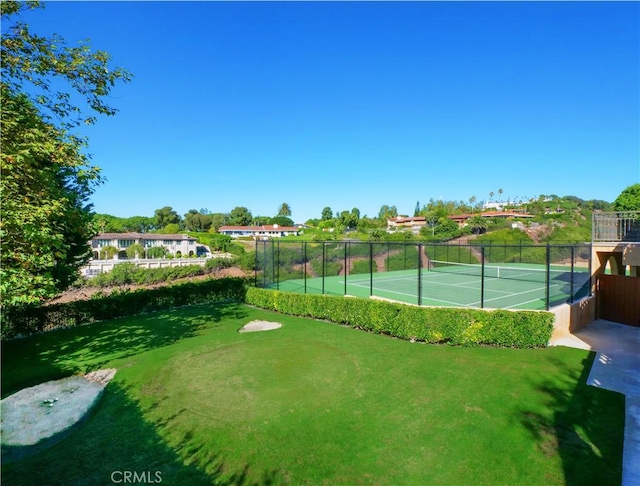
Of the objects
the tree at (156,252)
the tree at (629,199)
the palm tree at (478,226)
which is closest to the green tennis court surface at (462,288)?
the tree at (629,199)

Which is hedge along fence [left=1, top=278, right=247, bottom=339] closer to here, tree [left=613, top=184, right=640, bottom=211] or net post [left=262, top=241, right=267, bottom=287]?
net post [left=262, top=241, right=267, bottom=287]

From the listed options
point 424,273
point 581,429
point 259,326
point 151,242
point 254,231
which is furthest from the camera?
point 254,231

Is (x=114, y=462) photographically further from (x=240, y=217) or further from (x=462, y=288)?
(x=240, y=217)

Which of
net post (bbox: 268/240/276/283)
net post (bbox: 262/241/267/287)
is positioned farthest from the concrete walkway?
net post (bbox: 262/241/267/287)

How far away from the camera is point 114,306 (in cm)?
1305

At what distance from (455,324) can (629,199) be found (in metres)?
37.8

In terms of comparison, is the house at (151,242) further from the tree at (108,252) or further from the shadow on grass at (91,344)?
the shadow on grass at (91,344)

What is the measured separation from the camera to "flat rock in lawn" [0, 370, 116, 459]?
16.1 ft

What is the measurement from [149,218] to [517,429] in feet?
356

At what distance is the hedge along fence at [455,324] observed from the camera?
855cm

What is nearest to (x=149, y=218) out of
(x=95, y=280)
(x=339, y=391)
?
→ (x=95, y=280)

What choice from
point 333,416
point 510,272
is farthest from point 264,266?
point 510,272

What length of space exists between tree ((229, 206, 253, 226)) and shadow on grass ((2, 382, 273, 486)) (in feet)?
319

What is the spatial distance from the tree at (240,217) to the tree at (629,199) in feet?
283
